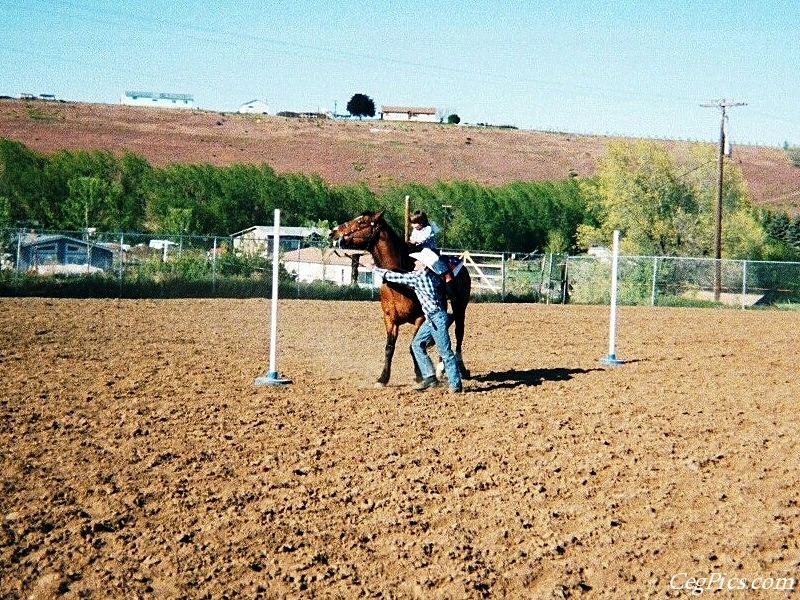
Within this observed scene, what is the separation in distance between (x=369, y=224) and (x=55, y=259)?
1057 inches

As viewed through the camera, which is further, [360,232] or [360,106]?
[360,106]

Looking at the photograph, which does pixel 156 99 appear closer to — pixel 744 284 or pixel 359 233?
pixel 744 284

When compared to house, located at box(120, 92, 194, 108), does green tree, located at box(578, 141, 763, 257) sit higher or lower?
lower

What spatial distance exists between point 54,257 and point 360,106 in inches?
5087

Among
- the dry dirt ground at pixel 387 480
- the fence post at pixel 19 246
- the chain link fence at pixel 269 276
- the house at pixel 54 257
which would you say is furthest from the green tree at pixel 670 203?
the dry dirt ground at pixel 387 480

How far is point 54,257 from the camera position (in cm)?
3675

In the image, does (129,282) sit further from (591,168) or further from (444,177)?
(591,168)

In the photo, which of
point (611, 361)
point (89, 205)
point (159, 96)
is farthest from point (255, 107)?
point (611, 361)

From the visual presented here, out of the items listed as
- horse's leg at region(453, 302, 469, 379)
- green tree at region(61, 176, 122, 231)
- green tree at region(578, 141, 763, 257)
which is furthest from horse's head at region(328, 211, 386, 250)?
green tree at region(61, 176, 122, 231)

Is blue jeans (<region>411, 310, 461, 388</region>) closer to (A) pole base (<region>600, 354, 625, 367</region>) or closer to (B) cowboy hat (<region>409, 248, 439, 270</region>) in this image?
(B) cowboy hat (<region>409, 248, 439, 270</region>)

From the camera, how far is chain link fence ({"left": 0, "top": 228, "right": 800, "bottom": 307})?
115ft

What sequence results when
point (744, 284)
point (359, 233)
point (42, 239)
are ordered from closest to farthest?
point (359, 233)
point (42, 239)
point (744, 284)

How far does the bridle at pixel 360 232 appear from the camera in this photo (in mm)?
12555

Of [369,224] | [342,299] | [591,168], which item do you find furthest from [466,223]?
[369,224]
